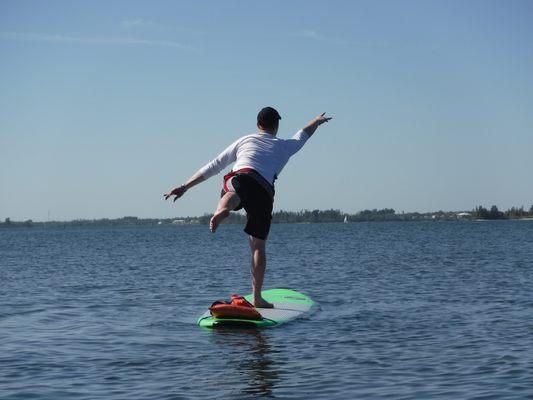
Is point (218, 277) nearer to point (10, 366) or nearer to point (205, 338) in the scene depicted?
point (205, 338)

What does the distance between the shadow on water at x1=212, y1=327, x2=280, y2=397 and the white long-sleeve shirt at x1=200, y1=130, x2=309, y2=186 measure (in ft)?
7.07

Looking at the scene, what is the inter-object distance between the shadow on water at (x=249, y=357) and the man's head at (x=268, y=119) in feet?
9.45

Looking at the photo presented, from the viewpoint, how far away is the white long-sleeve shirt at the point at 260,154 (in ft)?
35.6

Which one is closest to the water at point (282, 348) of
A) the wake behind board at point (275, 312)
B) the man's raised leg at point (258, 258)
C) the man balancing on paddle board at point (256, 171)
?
the wake behind board at point (275, 312)

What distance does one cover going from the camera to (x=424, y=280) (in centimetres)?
2200

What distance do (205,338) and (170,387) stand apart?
2952 millimetres

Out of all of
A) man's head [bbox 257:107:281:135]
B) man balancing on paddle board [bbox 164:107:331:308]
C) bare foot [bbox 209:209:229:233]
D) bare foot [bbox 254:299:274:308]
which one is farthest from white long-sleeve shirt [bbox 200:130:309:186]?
bare foot [bbox 254:299:274:308]

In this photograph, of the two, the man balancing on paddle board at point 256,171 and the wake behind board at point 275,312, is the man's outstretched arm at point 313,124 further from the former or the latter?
the wake behind board at point 275,312

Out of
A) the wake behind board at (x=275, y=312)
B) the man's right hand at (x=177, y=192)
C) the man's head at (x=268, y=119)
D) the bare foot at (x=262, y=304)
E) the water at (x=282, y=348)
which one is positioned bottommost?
the water at (x=282, y=348)

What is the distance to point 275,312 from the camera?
1220cm

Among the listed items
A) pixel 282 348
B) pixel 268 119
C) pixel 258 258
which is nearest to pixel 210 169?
pixel 268 119

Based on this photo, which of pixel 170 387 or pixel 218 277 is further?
pixel 218 277

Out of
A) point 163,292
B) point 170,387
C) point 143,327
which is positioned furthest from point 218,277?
point 170,387

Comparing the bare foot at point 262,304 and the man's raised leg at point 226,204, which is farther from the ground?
the man's raised leg at point 226,204
